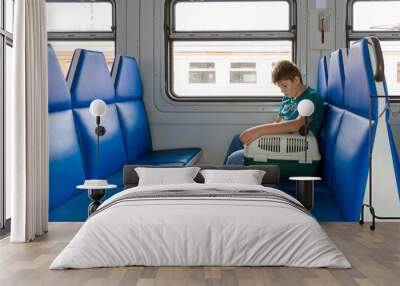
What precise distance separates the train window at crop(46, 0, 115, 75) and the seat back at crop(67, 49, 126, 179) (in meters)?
1.11

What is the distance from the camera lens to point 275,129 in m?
5.85

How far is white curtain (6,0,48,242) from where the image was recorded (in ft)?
15.3

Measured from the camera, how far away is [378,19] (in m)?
7.53

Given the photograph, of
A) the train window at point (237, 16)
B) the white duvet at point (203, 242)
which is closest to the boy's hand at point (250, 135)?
the white duvet at point (203, 242)

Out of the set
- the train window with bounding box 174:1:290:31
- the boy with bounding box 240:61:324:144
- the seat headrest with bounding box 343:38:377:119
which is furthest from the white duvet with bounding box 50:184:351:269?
the train window with bounding box 174:1:290:31

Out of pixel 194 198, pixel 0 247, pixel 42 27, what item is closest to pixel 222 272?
pixel 194 198

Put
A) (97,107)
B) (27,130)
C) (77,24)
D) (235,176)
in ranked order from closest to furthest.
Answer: (27,130)
(235,176)
(97,107)
(77,24)

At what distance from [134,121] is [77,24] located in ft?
4.30

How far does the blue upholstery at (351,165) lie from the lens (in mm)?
4922

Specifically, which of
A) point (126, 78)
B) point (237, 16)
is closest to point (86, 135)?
point (126, 78)

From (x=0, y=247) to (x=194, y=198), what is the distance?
1.31m

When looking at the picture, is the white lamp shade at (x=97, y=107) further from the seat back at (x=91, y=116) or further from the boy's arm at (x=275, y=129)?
the boy's arm at (x=275, y=129)

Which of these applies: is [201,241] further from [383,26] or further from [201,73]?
[383,26]

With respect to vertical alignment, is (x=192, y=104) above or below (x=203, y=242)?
above
